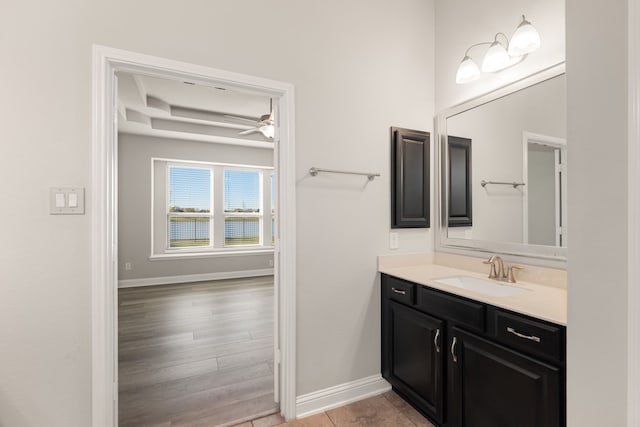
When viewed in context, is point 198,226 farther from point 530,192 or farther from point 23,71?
point 530,192

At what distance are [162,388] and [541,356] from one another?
8.12 feet

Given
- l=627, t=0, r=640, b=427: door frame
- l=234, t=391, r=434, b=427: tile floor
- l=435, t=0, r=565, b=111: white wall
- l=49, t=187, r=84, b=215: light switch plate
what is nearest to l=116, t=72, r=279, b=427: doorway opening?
l=234, t=391, r=434, b=427: tile floor

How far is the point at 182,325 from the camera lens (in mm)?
3418

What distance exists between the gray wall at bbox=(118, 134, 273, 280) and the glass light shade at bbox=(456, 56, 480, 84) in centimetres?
475

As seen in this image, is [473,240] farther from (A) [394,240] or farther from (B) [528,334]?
(B) [528,334]

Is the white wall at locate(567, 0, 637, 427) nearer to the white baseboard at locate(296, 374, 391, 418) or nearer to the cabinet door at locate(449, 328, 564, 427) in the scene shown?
the cabinet door at locate(449, 328, 564, 427)

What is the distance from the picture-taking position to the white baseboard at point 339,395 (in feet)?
6.31

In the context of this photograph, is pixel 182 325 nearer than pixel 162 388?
No

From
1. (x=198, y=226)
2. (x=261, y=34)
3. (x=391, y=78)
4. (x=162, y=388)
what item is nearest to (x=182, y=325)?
(x=162, y=388)

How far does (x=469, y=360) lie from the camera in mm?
1530

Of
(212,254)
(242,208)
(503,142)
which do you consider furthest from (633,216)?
(242,208)

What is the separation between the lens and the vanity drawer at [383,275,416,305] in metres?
1.91

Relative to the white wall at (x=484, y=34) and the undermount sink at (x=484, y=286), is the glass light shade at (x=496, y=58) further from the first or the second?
the undermount sink at (x=484, y=286)

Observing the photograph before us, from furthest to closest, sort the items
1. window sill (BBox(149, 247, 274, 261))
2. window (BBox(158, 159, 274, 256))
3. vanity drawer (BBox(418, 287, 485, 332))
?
window (BBox(158, 159, 274, 256)) < window sill (BBox(149, 247, 274, 261)) < vanity drawer (BBox(418, 287, 485, 332))
